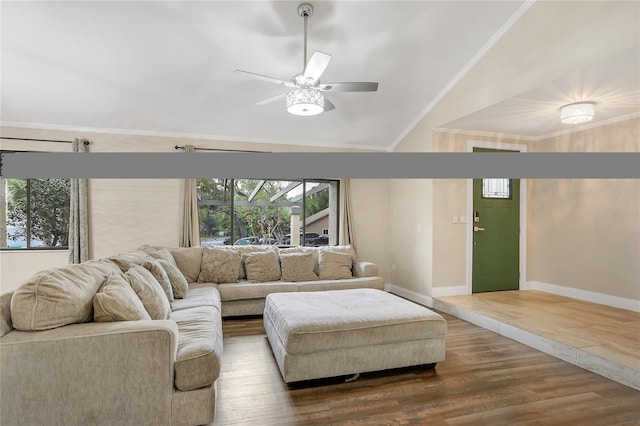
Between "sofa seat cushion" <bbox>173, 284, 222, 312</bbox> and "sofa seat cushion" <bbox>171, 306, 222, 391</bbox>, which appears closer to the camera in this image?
"sofa seat cushion" <bbox>171, 306, 222, 391</bbox>

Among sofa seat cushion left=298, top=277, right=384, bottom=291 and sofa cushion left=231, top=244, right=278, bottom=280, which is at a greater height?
sofa cushion left=231, top=244, right=278, bottom=280

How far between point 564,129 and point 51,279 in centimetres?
545

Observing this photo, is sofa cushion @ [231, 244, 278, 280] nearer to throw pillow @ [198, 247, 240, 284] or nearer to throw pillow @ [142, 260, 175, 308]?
throw pillow @ [198, 247, 240, 284]

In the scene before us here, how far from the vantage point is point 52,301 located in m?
1.72

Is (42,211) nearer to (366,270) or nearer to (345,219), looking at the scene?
(345,219)

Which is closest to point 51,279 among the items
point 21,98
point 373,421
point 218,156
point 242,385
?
point 242,385

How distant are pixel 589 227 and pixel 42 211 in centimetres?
679

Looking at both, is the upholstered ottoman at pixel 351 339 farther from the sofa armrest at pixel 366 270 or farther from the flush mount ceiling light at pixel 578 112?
the flush mount ceiling light at pixel 578 112

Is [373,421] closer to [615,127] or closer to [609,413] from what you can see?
[609,413]

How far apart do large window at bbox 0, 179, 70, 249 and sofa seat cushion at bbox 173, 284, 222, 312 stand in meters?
2.12

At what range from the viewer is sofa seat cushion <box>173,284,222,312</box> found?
9.87 feet

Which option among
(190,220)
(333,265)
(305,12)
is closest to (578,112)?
(305,12)

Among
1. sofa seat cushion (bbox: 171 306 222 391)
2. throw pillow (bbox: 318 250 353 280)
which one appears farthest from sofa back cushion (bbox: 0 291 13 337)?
throw pillow (bbox: 318 250 353 280)

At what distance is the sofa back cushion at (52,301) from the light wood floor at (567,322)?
3465mm
